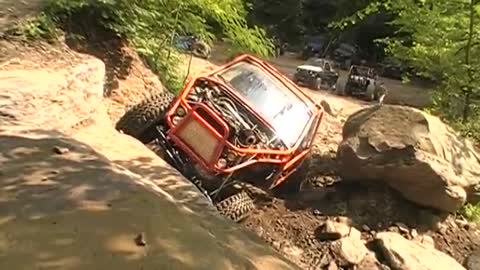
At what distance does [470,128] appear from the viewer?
10.5m

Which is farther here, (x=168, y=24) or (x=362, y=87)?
(x=362, y=87)

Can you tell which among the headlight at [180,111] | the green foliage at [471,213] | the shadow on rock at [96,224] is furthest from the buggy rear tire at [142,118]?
the green foliage at [471,213]

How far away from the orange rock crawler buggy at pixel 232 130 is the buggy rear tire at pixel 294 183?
2.5 inches

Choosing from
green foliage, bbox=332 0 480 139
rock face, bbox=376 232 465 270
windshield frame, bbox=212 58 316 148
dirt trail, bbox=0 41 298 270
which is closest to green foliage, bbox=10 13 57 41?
windshield frame, bbox=212 58 316 148

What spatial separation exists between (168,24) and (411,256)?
4.71 metres

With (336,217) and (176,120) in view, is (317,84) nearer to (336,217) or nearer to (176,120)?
(336,217)

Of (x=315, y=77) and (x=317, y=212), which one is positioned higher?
(x=317, y=212)

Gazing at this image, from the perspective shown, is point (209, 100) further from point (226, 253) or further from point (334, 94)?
point (334, 94)

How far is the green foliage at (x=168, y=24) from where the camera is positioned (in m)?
8.63

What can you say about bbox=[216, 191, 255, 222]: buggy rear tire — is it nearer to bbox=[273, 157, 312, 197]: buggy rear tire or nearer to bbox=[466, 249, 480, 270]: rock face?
bbox=[273, 157, 312, 197]: buggy rear tire

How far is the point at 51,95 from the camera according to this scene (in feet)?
19.6

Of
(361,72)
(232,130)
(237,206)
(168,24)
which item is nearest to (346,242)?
(237,206)

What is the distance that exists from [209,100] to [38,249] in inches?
179

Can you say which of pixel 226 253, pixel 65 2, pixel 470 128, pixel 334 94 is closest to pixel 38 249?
pixel 226 253
